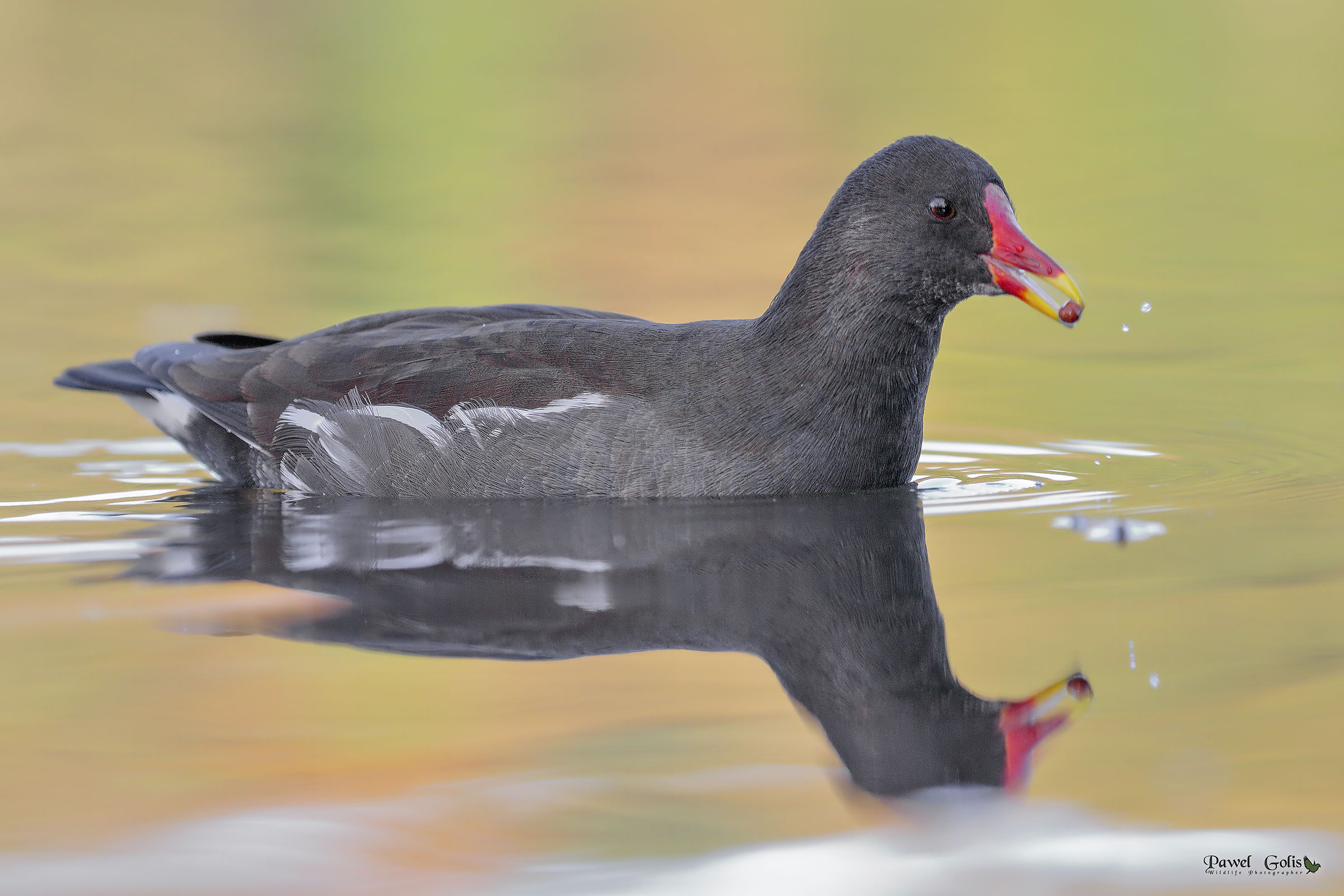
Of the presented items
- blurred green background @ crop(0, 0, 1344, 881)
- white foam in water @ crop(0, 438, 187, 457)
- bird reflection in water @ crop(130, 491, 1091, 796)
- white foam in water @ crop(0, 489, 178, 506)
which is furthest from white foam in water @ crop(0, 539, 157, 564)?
white foam in water @ crop(0, 438, 187, 457)

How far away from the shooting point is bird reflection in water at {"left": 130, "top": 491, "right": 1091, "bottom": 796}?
388 centimetres

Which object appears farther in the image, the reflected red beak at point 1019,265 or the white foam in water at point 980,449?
the white foam in water at point 980,449

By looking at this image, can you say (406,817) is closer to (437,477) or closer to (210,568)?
(210,568)

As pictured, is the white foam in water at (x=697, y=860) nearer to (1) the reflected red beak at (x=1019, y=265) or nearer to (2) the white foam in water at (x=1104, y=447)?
(1) the reflected red beak at (x=1019, y=265)

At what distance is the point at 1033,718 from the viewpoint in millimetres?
3873

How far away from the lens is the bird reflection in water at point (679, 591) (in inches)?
153

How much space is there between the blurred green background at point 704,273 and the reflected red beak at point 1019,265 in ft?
2.55

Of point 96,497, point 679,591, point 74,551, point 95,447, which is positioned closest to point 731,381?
point 679,591

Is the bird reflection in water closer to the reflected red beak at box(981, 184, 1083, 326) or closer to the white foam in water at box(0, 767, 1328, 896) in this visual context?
the white foam in water at box(0, 767, 1328, 896)

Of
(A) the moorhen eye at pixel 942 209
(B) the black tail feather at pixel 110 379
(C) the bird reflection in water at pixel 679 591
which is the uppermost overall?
(A) the moorhen eye at pixel 942 209

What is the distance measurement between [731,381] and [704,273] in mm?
5377

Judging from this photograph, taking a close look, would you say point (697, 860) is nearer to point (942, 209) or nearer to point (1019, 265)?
point (1019, 265)

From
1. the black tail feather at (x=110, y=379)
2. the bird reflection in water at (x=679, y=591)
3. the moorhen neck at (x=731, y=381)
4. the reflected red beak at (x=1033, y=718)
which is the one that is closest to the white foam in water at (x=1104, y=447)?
the moorhen neck at (x=731, y=381)

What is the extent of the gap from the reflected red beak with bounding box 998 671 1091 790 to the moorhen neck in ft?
6.56
